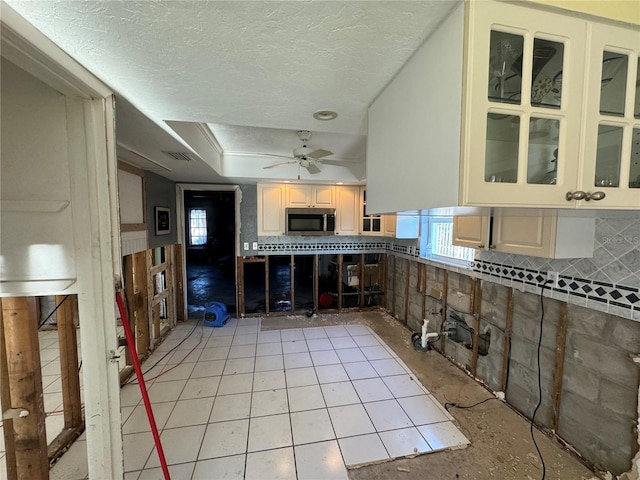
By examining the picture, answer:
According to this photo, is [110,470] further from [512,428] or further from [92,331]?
[512,428]

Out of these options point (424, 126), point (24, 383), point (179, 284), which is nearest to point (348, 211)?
point (179, 284)

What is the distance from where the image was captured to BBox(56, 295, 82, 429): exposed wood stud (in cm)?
201

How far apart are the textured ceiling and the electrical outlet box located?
6.14 ft

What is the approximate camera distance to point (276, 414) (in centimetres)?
218

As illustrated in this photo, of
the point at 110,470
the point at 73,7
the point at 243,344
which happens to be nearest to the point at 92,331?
the point at 110,470

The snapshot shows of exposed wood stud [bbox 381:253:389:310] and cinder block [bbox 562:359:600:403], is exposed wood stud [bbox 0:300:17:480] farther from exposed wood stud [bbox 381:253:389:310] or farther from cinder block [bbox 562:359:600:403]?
exposed wood stud [bbox 381:253:389:310]

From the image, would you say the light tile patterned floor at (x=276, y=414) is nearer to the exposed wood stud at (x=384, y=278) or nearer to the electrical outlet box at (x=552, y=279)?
the electrical outlet box at (x=552, y=279)

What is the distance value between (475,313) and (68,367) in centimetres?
362

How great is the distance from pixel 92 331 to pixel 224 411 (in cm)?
146

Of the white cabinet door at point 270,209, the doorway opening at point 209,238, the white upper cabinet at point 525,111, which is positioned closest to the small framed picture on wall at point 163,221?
the white cabinet door at point 270,209

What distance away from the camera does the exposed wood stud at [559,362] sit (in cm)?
185

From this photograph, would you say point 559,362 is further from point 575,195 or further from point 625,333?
point 575,195

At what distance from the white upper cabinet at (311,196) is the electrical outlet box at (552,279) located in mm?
2847

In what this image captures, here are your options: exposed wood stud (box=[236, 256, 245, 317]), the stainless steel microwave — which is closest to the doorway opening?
exposed wood stud (box=[236, 256, 245, 317])
